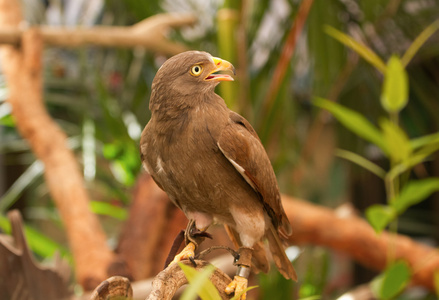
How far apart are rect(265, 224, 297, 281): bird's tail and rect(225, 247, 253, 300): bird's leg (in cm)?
9

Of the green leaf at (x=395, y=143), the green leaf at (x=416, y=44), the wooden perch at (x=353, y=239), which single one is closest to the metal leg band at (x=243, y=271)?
the green leaf at (x=395, y=143)

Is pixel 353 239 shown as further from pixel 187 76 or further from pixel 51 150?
pixel 187 76

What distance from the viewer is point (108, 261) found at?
3.89ft

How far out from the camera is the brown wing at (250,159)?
1.72 feet

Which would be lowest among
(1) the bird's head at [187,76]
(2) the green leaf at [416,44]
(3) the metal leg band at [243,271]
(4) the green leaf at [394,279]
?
(4) the green leaf at [394,279]

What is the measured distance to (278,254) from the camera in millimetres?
630

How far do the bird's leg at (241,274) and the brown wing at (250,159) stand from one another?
68 mm

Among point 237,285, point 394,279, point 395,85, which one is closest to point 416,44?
point 395,85

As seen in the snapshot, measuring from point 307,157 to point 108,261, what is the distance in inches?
41.0

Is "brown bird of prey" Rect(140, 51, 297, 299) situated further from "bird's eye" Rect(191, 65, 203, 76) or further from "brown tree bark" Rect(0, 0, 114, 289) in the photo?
"brown tree bark" Rect(0, 0, 114, 289)

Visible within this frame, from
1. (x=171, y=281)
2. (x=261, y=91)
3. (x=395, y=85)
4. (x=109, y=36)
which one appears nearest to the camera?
(x=171, y=281)

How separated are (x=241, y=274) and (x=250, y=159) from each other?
124mm

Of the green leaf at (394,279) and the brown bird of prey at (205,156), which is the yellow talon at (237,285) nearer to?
the brown bird of prey at (205,156)

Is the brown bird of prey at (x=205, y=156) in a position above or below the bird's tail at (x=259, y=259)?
above
